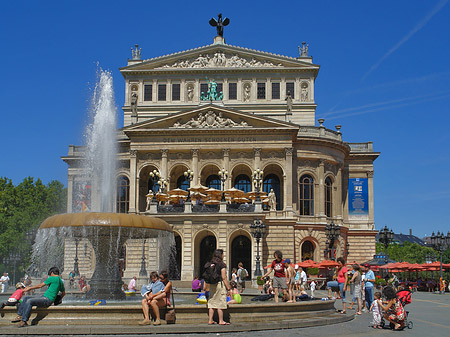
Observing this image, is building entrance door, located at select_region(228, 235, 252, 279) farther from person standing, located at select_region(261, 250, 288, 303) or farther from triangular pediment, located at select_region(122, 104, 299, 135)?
person standing, located at select_region(261, 250, 288, 303)

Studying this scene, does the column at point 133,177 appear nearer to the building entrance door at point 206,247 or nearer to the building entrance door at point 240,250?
the building entrance door at point 206,247

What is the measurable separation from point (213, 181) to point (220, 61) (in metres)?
12.3

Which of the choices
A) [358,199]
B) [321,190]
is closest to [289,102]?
[321,190]

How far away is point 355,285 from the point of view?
21078 millimetres

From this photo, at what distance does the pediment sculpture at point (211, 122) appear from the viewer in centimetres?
5188

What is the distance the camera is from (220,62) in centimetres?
6009

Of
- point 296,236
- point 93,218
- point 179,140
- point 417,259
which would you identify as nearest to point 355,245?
point 296,236

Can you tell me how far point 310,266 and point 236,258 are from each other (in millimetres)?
7278

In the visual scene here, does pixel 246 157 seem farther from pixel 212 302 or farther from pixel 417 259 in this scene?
pixel 417 259

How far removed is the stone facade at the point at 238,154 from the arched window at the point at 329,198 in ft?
0.31

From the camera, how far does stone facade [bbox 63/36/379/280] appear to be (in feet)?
156

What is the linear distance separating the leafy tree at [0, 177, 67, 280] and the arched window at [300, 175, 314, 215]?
25298mm

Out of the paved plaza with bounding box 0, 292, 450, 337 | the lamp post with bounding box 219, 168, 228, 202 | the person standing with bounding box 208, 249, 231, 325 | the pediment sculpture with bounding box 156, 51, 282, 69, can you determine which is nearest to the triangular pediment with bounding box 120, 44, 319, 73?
the pediment sculpture with bounding box 156, 51, 282, 69

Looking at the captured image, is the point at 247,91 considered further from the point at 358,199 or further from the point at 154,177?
the point at 154,177
